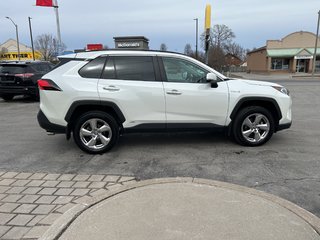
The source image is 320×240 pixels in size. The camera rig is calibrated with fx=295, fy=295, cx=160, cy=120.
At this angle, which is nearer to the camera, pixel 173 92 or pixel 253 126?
pixel 173 92

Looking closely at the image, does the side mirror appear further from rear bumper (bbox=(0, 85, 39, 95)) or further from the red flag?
the red flag

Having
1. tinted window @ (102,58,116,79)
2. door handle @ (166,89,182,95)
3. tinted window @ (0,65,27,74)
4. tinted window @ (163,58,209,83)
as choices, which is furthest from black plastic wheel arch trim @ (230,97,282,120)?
tinted window @ (0,65,27,74)

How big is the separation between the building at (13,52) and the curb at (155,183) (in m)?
64.8

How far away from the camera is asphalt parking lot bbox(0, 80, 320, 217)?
4.07 metres

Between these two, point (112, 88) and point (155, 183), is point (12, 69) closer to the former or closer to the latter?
point (112, 88)

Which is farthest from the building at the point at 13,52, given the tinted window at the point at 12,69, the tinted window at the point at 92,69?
the tinted window at the point at 92,69

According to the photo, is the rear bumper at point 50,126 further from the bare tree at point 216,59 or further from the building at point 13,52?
the building at point 13,52

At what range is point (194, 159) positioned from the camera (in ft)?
16.2

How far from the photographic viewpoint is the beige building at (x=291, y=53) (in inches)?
1864

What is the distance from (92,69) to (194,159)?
2.36m

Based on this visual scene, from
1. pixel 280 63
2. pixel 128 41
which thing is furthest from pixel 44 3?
pixel 280 63

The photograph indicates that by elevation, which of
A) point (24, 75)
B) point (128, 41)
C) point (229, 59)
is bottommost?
point (24, 75)

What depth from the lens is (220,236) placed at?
2.73m

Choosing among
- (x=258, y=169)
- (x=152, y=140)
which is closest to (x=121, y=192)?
(x=258, y=169)
